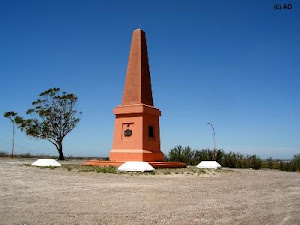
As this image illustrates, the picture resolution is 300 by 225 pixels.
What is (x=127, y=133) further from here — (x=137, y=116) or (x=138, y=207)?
(x=138, y=207)

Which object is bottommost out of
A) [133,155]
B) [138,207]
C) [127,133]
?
[138,207]

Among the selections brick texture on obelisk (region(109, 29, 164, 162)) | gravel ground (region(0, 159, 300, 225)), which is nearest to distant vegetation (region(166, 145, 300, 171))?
brick texture on obelisk (region(109, 29, 164, 162))

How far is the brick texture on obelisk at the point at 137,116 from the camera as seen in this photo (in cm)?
1694

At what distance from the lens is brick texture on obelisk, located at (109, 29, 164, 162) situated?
1694cm

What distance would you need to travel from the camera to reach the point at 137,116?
56.7ft

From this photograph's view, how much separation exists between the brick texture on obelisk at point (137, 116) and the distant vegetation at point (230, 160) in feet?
18.2

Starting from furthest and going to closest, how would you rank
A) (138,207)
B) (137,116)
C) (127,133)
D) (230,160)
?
(230,160) → (127,133) → (137,116) → (138,207)

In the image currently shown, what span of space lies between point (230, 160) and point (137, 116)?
1001 centimetres

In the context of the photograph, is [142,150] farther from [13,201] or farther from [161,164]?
[13,201]

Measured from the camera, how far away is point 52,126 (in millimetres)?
33781

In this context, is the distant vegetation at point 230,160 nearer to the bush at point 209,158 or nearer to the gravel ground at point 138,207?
the bush at point 209,158

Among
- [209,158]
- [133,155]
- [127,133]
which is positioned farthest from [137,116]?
[209,158]

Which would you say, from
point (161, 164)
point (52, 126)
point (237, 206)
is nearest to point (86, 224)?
point (237, 206)

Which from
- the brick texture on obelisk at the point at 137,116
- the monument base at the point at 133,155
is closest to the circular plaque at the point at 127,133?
the brick texture on obelisk at the point at 137,116
